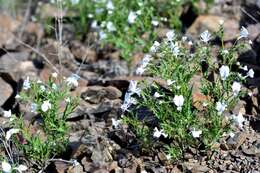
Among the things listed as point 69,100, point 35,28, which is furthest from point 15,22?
point 69,100

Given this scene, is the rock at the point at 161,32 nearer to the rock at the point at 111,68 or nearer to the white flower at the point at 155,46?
the rock at the point at 111,68

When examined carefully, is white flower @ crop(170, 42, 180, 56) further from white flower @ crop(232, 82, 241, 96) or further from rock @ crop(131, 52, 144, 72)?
rock @ crop(131, 52, 144, 72)

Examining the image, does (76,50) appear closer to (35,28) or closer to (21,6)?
(35,28)

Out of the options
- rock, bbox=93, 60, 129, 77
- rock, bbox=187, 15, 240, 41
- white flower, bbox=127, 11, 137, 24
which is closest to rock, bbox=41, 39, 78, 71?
rock, bbox=93, 60, 129, 77

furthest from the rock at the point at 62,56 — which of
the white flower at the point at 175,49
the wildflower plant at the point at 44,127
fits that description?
the white flower at the point at 175,49

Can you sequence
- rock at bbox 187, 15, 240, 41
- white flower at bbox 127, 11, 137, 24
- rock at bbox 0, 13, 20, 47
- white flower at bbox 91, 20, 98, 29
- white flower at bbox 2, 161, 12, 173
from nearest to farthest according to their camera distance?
white flower at bbox 2, 161, 12, 173 → white flower at bbox 127, 11, 137, 24 → rock at bbox 187, 15, 240, 41 → white flower at bbox 91, 20, 98, 29 → rock at bbox 0, 13, 20, 47

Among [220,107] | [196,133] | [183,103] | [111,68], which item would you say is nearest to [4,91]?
[111,68]
